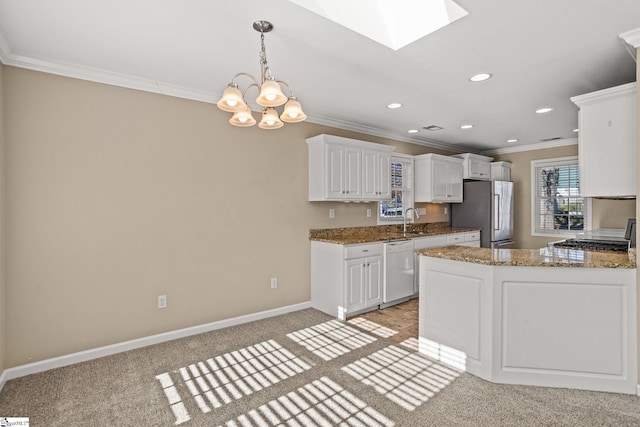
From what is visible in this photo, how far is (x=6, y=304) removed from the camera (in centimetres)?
246

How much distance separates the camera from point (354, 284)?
12.4 feet

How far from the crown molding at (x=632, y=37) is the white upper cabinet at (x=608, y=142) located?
30 cm

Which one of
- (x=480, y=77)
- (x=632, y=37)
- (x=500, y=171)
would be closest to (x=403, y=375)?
(x=480, y=77)

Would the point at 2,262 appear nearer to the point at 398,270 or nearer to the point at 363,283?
the point at 363,283

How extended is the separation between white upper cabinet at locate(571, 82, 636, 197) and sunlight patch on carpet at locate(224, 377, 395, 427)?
240cm

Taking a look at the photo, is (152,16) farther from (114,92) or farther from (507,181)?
(507,181)

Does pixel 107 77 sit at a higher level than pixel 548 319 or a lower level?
higher

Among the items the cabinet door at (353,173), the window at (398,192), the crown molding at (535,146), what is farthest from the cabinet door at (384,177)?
the crown molding at (535,146)

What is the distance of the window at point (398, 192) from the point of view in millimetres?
5098

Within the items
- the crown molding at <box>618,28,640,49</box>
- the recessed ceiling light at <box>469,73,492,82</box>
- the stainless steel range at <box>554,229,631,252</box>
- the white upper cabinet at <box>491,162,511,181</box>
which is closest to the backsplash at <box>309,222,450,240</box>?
the white upper cabinet at <box>491,162,511,181</box>

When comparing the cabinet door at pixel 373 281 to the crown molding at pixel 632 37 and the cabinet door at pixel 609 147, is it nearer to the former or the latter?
the cabinet door at pixel 609 147

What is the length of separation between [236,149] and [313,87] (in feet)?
3.51

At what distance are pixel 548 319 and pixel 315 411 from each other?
68.5 inches

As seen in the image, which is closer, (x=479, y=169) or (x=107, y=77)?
(x=107, y=77)
